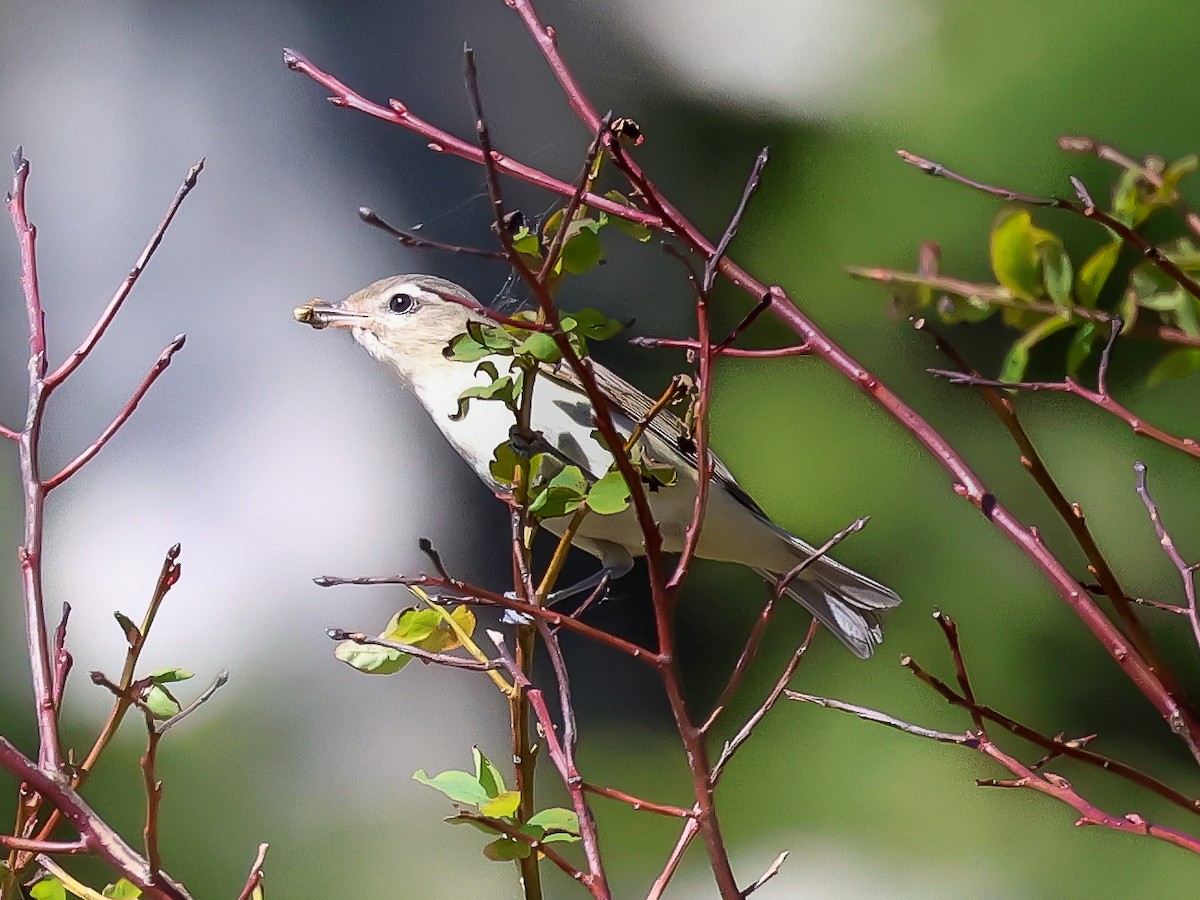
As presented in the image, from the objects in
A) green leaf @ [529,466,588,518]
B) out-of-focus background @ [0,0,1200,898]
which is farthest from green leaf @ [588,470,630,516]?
out-of-focus background @ [0,0,1200,898]

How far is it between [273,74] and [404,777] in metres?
0.69

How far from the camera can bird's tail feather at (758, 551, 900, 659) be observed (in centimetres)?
71

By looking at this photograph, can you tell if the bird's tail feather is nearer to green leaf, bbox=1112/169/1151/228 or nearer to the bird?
the bird

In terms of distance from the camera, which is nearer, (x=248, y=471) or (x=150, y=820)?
(x=150, y=820)

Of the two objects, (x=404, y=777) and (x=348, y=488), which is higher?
(x=348, y=488)

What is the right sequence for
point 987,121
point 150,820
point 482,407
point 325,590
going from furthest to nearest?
point 987,121
point 325,590
point 482,407
point 150,820

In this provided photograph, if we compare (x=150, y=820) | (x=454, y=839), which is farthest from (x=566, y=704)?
(x=454, y=839)

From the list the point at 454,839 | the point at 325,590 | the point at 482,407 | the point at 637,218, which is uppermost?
the point at 637,218

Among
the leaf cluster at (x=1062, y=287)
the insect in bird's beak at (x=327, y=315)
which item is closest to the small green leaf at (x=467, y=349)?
→ the leaf cluster at (x=1062, y=287)

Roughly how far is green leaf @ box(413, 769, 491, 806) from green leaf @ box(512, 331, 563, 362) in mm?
115

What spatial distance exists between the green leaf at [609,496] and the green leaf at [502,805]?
0.08 meters

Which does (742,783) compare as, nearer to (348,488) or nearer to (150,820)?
(348,488)

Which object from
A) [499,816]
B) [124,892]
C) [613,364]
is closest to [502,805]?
[499,816]

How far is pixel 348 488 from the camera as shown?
1.14 metres
